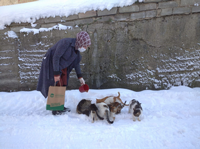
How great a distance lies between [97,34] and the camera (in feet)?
12.5

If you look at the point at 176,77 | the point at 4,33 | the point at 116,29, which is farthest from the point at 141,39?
the point at 4,33

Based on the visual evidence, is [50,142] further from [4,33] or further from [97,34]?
[4,33]

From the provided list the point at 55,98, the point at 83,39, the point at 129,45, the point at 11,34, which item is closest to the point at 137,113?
the point at 55,98

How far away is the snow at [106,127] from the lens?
185 centimetres

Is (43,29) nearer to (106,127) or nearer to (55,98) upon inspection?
(55,98)

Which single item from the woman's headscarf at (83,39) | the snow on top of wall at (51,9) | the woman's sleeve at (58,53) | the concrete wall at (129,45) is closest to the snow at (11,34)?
the concrete wall at (129,45)

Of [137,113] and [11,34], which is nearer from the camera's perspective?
[137,113]

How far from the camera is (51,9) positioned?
388 centimetres

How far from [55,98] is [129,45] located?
7.67 feet

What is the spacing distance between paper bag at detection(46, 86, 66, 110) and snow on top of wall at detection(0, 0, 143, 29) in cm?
227

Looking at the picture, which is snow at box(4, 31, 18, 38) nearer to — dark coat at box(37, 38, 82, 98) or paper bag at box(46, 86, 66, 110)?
dark coat at box(37, 38, 82, 98)

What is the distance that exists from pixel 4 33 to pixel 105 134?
3.88 m

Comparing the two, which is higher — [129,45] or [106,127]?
[129,45]

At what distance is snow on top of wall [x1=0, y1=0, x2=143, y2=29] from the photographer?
369 cm
